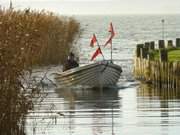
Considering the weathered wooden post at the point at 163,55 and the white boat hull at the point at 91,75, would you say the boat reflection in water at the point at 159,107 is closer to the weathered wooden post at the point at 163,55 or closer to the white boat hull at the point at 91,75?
the weathered wooden post at the point at 163,55

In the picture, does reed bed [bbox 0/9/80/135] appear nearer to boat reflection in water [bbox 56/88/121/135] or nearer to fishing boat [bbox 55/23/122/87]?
boat reflection in water [bbox 56/88/121/135]

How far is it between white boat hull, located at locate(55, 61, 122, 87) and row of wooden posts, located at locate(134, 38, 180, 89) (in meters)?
1.79

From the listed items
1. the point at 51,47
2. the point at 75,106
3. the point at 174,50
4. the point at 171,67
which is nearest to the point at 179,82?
the point at 171,67

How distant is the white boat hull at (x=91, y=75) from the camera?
3206cm

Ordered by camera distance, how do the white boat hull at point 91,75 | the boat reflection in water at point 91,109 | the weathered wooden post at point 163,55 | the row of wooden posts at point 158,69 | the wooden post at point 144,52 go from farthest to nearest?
the wooden post at point 144,52 < the white boat hull at point 91,75 < the weathered wooden post at point 163,55 < the row of wooden posts at point 158,69 < the boat reflection in water at point 91,109

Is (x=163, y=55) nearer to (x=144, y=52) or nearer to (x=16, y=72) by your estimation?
(x=144, y=52)

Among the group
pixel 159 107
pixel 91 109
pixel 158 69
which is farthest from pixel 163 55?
pixel 91 109

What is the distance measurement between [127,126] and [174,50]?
20821mm

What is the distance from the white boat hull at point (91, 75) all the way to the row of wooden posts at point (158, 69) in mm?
1786

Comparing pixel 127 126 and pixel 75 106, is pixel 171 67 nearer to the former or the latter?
pixel 75 106

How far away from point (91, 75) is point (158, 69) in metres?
2.80

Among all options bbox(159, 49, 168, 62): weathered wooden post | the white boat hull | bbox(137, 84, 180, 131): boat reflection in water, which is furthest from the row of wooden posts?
the white boat hull

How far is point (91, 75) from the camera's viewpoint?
32.3 meters

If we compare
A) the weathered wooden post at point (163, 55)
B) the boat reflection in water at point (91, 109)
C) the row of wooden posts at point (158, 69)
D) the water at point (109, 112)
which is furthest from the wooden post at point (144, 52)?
the boat reflection in water at point (91, 109)
